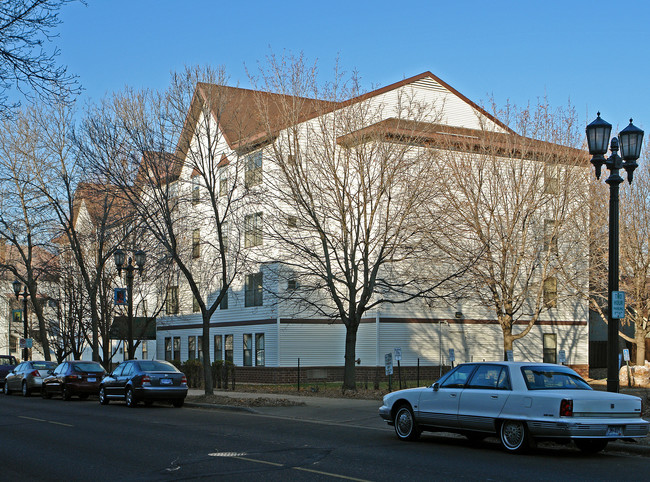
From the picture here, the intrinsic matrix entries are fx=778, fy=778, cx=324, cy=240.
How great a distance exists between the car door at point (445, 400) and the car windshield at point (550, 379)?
3.90ft

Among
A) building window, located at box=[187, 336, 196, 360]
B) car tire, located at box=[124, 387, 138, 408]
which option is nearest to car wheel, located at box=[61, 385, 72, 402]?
car tire, located at box=[124, 387, 138, 408]

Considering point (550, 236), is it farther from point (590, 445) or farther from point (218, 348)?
point (218, 348)

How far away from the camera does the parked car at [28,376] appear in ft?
108

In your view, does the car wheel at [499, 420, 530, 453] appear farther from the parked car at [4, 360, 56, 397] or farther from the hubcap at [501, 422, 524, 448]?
the parked car at [4, 360, 56, 397]

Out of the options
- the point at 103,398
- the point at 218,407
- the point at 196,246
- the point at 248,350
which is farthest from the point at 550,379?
the point at 248,350

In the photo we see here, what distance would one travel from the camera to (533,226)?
31.5m

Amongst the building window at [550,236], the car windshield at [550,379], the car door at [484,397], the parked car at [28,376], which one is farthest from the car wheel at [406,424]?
the parked car at [28,376]

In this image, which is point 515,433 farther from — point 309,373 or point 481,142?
point 309,373

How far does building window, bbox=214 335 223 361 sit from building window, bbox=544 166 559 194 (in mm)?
21980

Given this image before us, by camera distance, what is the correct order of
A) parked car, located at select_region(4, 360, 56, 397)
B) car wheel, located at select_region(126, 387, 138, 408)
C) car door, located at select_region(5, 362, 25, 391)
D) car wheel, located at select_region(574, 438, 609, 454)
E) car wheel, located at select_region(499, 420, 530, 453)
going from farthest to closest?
1. car door, located at select_region(5, 362, 25, 391)
2. parked car, located at select_region(4, 360, 56, 397)
3. car wheel, located at select_region(126, 387, 138, 408)
4. car wheel, located at select_region(574, 438, 609, 454)
5. car wheel, located at select_region(499, 420, 530, 453)

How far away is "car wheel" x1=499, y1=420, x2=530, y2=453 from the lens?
12078 millimetres

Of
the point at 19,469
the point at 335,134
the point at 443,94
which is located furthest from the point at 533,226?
the point at 19,469

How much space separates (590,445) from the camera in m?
12.7

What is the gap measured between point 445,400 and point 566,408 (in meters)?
2.44
